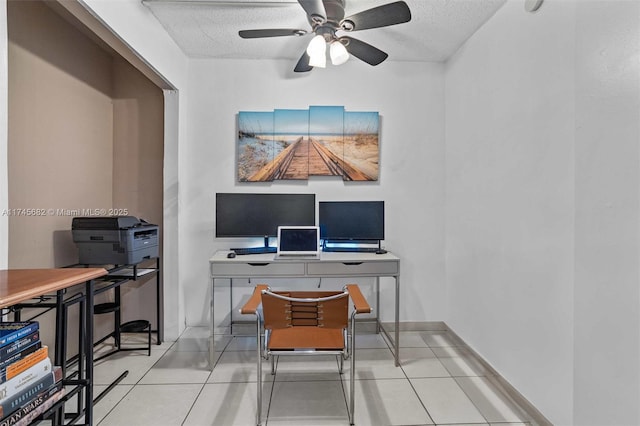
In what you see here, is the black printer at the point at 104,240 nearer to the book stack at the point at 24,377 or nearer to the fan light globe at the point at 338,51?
the book stack at the point at 24,377

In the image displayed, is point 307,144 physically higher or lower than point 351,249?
higher

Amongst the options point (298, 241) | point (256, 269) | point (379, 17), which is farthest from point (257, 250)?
point (379, 17)

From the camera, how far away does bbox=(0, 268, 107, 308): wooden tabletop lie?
1.00m

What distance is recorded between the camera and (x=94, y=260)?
89.8 inches

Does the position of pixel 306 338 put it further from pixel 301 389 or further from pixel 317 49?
pixel 317 49

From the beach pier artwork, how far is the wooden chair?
1518 millimetres

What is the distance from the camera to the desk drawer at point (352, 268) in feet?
8.18

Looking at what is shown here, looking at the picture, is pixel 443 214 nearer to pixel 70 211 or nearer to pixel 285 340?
pixel 285 340

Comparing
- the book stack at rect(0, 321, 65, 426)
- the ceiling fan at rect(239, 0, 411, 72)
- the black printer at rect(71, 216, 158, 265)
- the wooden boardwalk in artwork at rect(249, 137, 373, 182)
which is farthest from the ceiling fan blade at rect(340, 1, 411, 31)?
the book stack at rect(0, 321, 65, 426)

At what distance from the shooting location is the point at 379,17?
1916 millimetres

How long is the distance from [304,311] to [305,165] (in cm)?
164

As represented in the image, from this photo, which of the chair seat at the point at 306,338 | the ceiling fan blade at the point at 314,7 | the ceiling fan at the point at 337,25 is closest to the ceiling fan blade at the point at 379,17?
the ceiling fan at the point at 337,25

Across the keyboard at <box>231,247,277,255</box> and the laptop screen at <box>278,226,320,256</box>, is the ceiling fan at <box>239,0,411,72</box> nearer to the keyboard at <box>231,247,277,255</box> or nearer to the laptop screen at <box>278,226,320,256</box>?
the laptop screen at <box>278,226,320,256</box>

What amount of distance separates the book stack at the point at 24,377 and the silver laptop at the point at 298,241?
1576 mm
